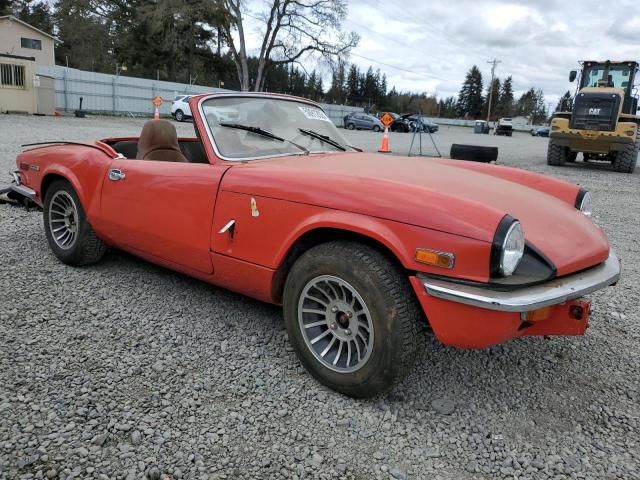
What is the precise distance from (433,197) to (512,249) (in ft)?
1.30

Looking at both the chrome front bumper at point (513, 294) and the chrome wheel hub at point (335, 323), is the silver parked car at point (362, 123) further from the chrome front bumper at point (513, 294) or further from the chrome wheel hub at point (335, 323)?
the chrome front bumper at point (513, 294)

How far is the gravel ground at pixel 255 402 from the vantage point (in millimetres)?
2008

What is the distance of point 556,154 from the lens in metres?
13.9

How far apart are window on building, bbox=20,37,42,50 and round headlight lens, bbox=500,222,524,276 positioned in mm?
39875

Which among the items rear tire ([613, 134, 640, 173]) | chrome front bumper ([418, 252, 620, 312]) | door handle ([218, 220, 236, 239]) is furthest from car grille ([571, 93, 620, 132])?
door handle ([218, 220, 236, 239])

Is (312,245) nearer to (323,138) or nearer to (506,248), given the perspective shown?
(506,248)

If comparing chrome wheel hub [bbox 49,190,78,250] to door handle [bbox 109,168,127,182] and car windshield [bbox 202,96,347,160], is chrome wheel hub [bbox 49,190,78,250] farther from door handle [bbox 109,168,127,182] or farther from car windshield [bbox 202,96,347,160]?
car windshield [bbox 202,96,347,160]

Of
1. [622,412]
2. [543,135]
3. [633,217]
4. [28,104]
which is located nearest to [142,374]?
[622,412]

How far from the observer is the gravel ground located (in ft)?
6.59

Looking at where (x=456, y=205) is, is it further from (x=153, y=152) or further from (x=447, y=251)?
(x=153, y=152)

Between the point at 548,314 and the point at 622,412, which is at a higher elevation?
the point at 548,314

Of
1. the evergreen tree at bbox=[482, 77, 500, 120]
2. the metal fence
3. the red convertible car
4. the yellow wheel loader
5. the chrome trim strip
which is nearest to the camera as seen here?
the red convertible car

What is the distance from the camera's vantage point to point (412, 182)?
248 cm

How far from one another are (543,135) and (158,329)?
59037 mm
